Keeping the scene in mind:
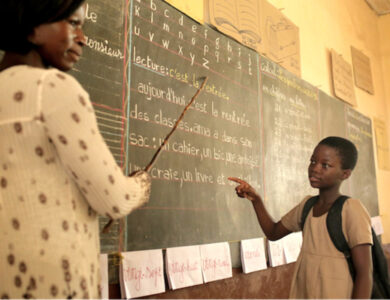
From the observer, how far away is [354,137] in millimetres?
4277

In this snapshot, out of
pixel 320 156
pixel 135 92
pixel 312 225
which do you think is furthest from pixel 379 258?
pixel 135 92

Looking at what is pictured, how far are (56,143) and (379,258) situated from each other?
56.1 inches

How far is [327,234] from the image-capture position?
68.1 inches

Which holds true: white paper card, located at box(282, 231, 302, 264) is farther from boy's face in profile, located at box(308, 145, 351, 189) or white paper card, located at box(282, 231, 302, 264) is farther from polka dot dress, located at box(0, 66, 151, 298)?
polka dot dress, located at box(0, 66, 151, 298)

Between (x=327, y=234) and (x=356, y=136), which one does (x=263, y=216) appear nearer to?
(x=327, y=234)

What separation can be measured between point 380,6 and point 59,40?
5571 millimetres

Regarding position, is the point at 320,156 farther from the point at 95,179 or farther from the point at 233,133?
the point at 95,179

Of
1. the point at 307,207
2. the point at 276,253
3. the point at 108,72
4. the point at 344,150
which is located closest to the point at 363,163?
the point at 276,253

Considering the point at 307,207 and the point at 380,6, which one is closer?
the point at 307,207

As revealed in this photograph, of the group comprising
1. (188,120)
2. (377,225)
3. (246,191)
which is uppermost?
(188,120)

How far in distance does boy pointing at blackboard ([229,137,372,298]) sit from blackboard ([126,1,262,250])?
0.36 m

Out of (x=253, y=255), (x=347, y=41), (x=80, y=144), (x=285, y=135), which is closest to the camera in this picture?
(x=80, y=144)

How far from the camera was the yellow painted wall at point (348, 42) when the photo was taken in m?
3.72

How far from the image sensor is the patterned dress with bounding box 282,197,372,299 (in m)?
1.64
